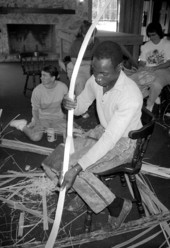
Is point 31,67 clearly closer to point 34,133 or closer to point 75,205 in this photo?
point 34,133

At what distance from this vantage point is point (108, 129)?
1.78m

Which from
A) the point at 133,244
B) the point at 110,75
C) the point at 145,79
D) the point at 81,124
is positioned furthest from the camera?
the point at 81,124

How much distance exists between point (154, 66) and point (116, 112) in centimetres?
308

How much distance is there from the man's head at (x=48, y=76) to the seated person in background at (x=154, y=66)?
1.43m

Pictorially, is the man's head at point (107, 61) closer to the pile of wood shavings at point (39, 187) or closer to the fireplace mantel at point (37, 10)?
the pile of wood shavings at point (39, 187)

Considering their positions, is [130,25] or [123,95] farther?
[130,25]

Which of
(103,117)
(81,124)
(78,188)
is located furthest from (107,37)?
(78,188)

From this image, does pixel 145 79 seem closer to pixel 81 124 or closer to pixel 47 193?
pixel 81 124

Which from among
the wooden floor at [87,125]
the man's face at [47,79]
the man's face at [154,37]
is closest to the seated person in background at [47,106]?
the man's face at [47,79]

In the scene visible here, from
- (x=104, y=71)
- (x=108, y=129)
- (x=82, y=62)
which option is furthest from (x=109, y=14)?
(x=108, y=129)

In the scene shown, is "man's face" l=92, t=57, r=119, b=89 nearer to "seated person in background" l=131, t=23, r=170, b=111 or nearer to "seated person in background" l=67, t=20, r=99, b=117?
"seated person in background" l=131, t=23, r=170, b=111

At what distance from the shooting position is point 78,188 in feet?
6.28

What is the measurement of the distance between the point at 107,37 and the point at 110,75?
4.30 metres

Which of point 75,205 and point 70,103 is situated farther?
point 75,205
